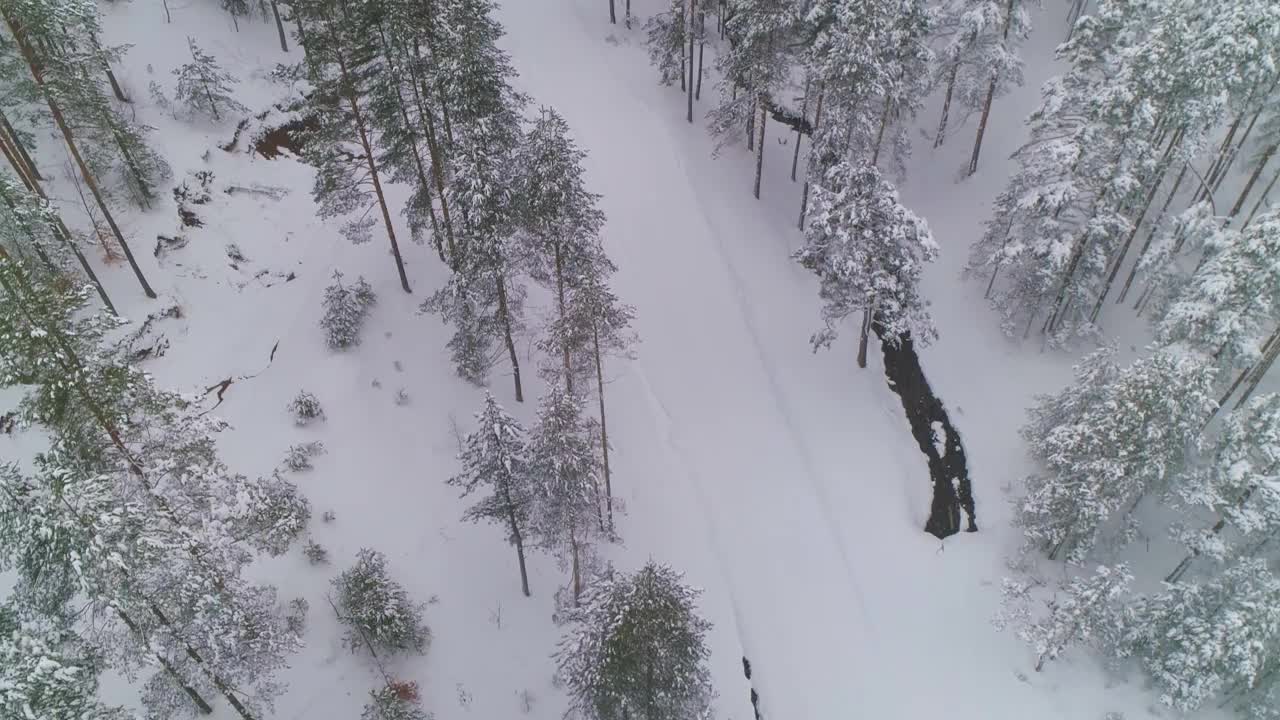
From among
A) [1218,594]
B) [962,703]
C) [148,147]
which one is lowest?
[962,703]

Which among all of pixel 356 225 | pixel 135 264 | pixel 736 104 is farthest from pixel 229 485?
pixel 736 104

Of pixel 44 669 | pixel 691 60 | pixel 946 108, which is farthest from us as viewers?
pixel 946 108

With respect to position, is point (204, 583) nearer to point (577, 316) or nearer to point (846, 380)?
point (577, 316)

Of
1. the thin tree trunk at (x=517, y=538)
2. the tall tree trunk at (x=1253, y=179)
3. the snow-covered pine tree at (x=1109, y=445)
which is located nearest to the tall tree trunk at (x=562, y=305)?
the thin tree trunk at (x=517, y=538)

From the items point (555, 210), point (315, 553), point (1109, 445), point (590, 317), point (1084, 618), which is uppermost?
point (555, 210)

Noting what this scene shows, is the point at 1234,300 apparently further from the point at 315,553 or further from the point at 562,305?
the point at 315,553

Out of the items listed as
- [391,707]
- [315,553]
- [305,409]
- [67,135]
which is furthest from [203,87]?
[391,707]
